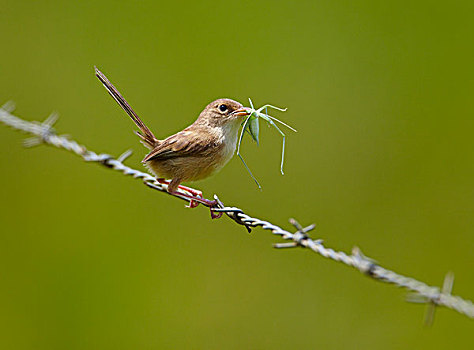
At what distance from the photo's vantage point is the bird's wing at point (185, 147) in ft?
12.1

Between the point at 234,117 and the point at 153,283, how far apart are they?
3002 millimetres

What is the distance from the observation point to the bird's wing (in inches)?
145

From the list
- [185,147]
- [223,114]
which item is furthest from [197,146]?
[223,114]

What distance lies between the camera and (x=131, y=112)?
3781mm

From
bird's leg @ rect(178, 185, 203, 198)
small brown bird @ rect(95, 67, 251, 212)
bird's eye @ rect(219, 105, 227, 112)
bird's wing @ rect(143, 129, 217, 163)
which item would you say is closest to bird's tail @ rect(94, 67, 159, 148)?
small brown bird @ rect(95, 67, 251, 212)

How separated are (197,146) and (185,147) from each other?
0.08 m

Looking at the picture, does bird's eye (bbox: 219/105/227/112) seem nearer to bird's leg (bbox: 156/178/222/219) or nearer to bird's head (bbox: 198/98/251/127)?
bird's head (bbox: 198/98/251/127)

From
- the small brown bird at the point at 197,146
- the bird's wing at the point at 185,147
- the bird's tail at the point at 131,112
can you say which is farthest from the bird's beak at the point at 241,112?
the bird's tail at the point at 131,112

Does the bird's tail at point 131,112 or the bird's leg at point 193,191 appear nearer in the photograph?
the bird's tail at point 131,112

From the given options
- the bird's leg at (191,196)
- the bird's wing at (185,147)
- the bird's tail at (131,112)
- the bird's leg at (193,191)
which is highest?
the bird's tail at (131,112)

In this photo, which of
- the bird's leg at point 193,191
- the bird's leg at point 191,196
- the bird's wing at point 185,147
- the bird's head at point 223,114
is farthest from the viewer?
the bird's leg at point 193,191

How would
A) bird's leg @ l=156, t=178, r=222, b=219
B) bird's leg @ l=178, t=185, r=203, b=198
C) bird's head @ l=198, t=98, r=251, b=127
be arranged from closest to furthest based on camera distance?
1. bird's leg @ l=156, t=178, r=222, b=219
2. bird's head @ l=198, t=98, r=251, b=127
3. bird's leg @ l=178, t=185, r=203, b=198

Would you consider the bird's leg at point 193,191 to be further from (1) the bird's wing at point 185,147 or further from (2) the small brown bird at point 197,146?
(1) the bird's wing at point 185,147

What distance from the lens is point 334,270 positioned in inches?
243
